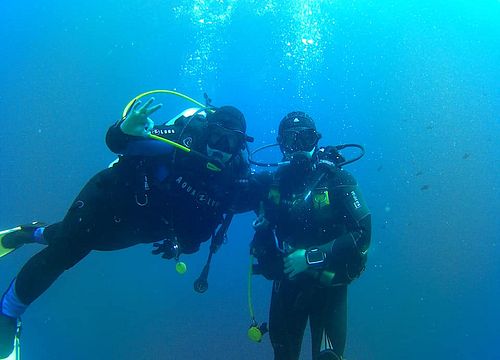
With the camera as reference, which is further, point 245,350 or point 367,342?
point 367,342

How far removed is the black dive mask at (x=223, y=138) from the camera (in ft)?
13.1

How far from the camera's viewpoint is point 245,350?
14.6m

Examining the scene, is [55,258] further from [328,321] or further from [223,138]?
[328,321]

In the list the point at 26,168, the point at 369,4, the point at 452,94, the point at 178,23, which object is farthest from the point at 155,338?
the point at 178,23

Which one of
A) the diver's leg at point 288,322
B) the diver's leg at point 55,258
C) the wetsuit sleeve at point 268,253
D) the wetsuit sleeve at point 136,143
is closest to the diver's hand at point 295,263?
the wetsuit sleeve at point 268,253

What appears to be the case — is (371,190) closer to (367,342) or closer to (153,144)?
(367,342)

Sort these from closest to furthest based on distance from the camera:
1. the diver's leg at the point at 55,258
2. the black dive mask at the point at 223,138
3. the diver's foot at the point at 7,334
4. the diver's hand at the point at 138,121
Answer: the diver's hand at the point at 138,121 < the diver's foot at the point at 7,334 < the diver's leg at the point at 55,258 < the black dive mask at the point at 223,138

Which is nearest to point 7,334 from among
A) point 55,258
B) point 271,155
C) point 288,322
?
point 55,258

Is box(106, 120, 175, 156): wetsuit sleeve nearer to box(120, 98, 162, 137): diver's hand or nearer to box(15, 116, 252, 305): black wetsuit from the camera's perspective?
box(15, 116, 252, 305): black wetsuit

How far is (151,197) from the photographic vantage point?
403 centimetres

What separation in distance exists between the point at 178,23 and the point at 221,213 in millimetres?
55027

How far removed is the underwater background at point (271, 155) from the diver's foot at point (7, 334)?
11.8 metres

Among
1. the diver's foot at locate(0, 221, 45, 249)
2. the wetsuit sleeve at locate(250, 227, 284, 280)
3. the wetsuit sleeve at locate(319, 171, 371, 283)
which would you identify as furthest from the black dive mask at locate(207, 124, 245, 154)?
the diver's foot at locate(0, 221, 45, 249)

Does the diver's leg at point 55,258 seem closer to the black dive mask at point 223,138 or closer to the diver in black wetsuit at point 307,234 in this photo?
the black dive mask at point 223,138
